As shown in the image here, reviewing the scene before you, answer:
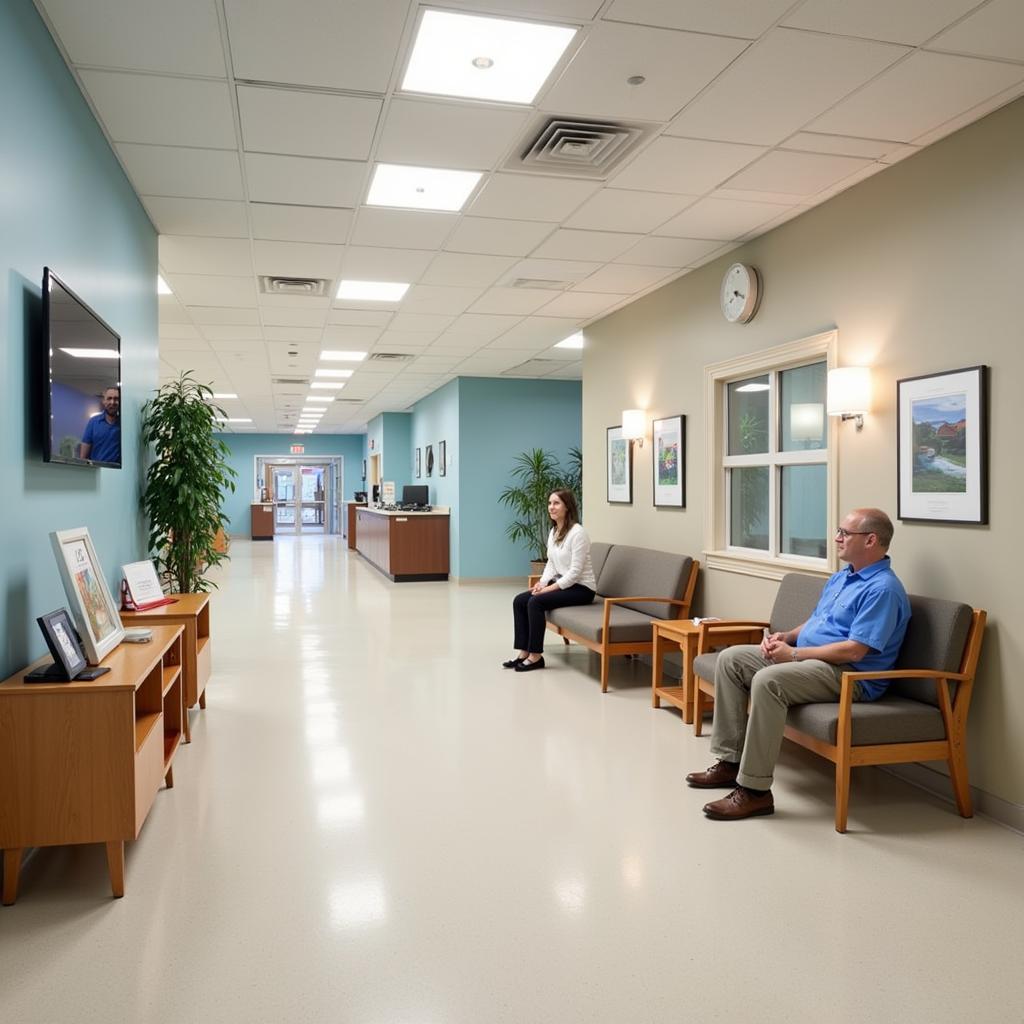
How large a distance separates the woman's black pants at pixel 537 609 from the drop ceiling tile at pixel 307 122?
3552 millimetres

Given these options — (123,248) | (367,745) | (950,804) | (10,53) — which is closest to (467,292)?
(123,248)

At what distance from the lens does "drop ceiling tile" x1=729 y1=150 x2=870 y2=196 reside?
13.6 feet

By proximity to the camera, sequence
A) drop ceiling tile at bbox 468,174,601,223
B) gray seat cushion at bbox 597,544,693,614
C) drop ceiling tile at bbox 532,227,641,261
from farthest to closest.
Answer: gray seat cushion at bbox 597,544,693,614 → drop ceiling tile at bbox 532,227,641,261 → drop ceiling tile at bbox 468,174,601,223

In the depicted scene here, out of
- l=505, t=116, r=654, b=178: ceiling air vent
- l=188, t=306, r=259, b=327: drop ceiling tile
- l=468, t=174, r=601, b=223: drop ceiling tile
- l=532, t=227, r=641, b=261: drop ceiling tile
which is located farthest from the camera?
l=188, t=306, r=259, b=327: drop ceiling tile

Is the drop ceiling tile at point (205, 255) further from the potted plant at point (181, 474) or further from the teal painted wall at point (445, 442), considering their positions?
the teal painted wall at point (445, 442)

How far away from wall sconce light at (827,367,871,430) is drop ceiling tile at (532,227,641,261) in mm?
Answer: 1749

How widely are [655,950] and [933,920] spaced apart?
947mm

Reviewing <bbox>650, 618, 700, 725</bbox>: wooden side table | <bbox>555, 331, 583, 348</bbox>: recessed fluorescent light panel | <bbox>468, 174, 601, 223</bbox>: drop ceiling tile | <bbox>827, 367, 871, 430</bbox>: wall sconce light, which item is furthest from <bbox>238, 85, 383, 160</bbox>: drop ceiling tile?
<bbox>555, 331, 583, 348</bbox>: recessed fluorescent light panel

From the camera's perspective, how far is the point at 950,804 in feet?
12.2

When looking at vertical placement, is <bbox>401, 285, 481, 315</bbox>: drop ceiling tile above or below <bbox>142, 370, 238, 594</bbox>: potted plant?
above

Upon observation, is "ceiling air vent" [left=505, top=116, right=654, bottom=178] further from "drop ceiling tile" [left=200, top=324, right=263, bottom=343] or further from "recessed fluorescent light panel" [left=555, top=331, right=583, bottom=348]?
"drop ceiling tile" [left=200, top=324, right=263, bottom=343]

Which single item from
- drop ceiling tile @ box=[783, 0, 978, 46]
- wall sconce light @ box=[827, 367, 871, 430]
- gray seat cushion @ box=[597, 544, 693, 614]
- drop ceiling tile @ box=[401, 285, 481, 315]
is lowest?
gray seat cushion @ box=[597, 544, 693, 614]

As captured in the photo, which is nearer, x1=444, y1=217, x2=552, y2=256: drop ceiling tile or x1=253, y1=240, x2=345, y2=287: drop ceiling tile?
x1=444, y1=217, x2=552, y2=256: drop ceiling tile

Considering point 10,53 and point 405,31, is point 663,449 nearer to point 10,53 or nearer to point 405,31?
point 405,31
